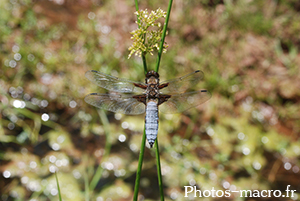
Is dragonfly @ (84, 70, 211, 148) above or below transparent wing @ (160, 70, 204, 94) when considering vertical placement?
below

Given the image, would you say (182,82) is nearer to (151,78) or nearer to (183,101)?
(183,101)

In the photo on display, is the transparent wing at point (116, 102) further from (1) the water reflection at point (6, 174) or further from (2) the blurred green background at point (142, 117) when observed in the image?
(1) the water reflection at point (6, 174)

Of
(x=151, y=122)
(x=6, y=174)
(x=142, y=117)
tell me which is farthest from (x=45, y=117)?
(x=151, y=122)

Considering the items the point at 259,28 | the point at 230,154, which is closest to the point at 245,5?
the point at 259,28

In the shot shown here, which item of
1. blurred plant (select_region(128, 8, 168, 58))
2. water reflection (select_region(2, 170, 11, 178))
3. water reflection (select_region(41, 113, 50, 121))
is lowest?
water reflection (select_region(2, 170, 11, 178))

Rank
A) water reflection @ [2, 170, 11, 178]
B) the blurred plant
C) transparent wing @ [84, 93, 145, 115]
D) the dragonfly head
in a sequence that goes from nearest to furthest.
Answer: the blurred plant, the dragonfly head, transparent wing @ [84, 93, 145, 115], water reflection @ [2, 170, 11, 178]

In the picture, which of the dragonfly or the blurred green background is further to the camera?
the blurred green background

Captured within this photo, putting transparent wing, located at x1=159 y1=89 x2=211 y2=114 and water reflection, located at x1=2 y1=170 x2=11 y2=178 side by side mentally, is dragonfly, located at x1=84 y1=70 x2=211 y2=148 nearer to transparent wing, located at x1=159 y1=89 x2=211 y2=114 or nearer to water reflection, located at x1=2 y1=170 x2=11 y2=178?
transparent wing, located at x1=159 y1=89 x2=211 y2=114

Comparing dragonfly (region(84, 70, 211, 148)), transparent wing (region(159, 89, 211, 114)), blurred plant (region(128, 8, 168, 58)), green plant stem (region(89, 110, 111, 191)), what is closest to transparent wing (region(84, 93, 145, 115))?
dragonfly (region(84, 70, 211, 148))
